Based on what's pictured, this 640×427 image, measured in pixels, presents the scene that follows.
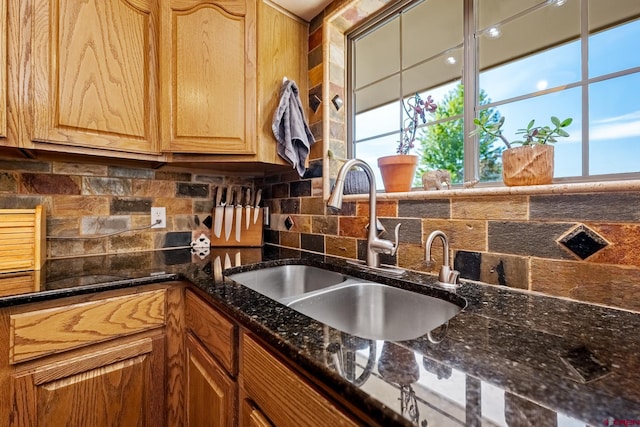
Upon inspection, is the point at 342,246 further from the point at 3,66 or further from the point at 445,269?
the point at 3,66

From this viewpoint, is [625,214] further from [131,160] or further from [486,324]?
[131,160]

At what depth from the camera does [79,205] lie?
1.36 metres

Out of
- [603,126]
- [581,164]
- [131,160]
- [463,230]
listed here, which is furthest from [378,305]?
[131,160]

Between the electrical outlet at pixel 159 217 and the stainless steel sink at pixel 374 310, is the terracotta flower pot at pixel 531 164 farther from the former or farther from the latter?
the electrical outlet at pixel 159 217

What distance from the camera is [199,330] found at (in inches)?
36.4

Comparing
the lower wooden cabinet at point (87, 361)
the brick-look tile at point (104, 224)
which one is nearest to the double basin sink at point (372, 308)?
the lower wooden cabinet at point (87, 361)

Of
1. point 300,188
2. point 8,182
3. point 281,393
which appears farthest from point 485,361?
point 8,182

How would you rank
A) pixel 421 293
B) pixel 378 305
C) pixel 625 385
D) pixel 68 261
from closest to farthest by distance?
pixel 625 385, pixel 421 293, pixel 378 305, pixel 68 261

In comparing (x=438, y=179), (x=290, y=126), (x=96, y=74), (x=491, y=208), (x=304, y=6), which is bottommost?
(x=491, y=208)

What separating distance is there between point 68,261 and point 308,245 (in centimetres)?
108

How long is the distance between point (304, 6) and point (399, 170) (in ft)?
3.23

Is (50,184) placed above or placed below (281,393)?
above

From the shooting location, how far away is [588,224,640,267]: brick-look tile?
2.13ft

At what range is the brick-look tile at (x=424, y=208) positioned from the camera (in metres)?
0.98
